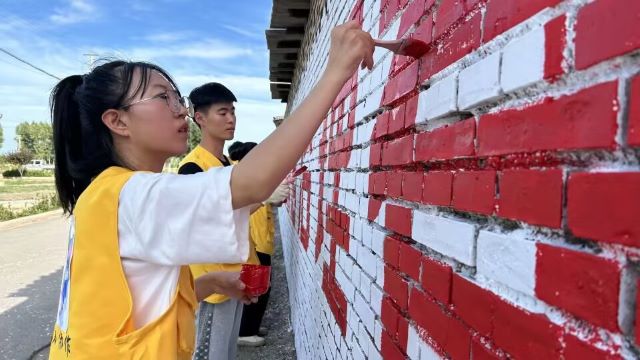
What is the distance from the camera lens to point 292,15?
18.1ft

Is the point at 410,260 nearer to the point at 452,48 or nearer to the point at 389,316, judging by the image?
the point at 389,316

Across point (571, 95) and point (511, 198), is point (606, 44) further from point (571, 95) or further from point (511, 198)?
point (511, 198)

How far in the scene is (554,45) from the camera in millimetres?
745

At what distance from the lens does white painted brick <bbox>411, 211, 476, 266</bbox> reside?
3.28 feet

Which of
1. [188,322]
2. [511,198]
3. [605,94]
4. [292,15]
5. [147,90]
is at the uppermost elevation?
[292,15]

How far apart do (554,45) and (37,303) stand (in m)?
7.36

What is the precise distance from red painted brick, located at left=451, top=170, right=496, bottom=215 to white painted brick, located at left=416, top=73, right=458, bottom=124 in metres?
0.17

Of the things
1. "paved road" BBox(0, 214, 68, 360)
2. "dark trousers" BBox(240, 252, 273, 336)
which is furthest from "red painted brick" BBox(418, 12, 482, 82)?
"paved road" BBox(0, 214, 68, 360)

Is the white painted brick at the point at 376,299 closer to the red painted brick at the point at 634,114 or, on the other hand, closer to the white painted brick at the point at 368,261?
the white painted brick at the point at 368,261

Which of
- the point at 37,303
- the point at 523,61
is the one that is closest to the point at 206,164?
the point at 523,61

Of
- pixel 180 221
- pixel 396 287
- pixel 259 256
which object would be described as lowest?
pixel 259 256

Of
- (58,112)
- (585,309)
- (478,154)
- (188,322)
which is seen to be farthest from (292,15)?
(585,309)

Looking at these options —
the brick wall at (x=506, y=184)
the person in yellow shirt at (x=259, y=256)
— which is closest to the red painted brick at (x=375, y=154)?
the brick wall at (x=506, y=184)

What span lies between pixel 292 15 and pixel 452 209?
4859mm
